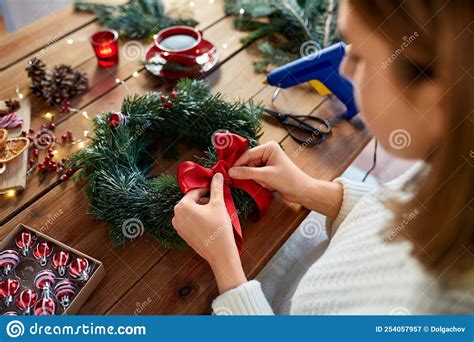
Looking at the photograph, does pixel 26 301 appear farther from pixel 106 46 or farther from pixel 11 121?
pixel 106 46

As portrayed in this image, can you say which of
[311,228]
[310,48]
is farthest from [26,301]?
[310,48]

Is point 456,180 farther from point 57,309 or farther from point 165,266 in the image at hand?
point 57,309

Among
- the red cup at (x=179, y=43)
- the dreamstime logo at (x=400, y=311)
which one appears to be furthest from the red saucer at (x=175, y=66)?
A: the dreamstime logo at (x=400, y=311)

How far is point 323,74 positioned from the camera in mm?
1196

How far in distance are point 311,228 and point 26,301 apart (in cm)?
83

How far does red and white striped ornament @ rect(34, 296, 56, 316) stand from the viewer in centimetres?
80

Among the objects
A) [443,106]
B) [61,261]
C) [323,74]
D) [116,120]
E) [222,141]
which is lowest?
[61,261]

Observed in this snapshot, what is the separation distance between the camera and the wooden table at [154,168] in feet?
2.87

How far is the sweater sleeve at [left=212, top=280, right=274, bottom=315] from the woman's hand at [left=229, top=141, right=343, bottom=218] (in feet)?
0.76

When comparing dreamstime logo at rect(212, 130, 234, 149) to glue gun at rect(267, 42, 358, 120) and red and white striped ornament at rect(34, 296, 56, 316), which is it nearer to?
glue gun at rect(267, 42, 358, 120)

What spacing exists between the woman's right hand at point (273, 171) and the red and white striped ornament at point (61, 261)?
348 mm

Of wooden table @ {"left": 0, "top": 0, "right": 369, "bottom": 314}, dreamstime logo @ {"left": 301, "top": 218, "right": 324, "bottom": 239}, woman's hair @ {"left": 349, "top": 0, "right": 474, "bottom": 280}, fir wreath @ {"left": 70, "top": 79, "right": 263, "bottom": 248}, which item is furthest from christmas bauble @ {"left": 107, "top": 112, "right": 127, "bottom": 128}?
dreamstime logo @ {"left": 301, "top": 218, "right": 324, "bottom": 239}
